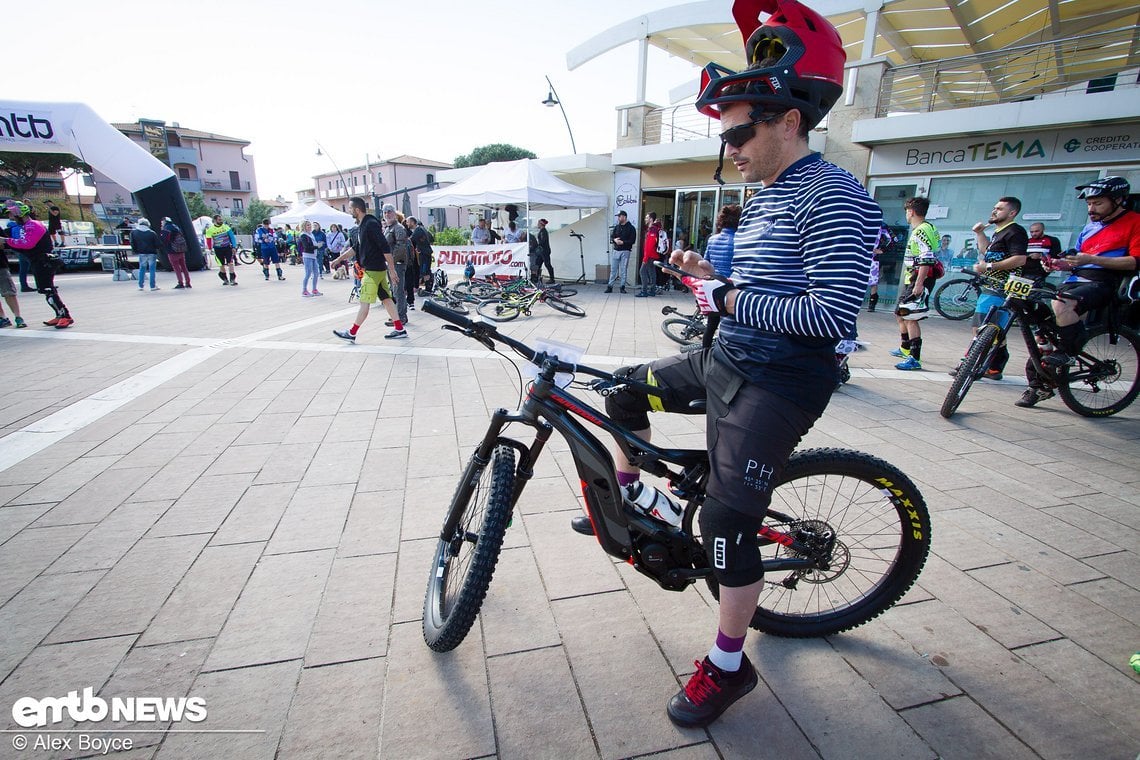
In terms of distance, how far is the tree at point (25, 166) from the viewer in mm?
35844

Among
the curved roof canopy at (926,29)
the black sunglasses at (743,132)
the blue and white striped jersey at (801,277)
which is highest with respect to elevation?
the curved roof canopy at (926,29)

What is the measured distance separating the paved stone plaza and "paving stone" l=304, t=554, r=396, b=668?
11 millimetres

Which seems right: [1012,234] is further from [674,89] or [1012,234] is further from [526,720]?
[674,89]

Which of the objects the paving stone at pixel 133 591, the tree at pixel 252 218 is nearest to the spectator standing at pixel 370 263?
the paving stone at pixel 133 591

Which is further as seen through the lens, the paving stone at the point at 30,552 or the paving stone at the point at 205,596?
the paving stone at the point at 30,552

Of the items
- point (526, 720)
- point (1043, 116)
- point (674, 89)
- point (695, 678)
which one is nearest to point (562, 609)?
point (526, 720)

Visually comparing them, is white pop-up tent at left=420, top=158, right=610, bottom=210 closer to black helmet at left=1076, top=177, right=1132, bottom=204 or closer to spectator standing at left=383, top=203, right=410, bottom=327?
spectator standing at left=383, top=203, right=410, bottom=327

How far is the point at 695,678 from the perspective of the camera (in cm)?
175

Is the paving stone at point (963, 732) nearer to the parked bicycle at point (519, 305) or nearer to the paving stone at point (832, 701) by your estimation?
the paving stone at point (832, 701)

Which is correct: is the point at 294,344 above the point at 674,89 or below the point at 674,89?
below

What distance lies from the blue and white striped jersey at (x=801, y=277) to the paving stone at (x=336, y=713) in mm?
1729

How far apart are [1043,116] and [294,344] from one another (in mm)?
13289

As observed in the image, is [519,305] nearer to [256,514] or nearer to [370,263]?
[370,263]

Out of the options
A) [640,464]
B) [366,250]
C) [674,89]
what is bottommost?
[640,464]
